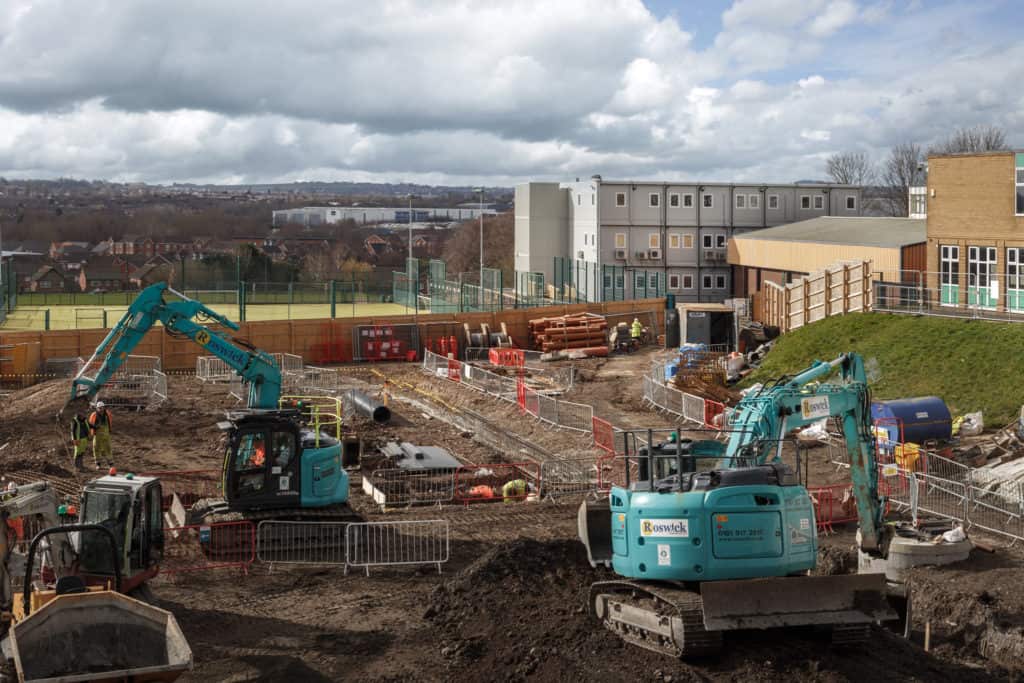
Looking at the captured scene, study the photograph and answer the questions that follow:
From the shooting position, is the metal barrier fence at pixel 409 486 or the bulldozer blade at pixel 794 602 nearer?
the bulldozer blade at pixel 794 602

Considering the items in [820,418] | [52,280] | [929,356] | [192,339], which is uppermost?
[192,339]

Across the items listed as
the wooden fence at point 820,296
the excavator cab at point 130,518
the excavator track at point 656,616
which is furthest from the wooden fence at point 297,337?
the excavator track at point 656,616

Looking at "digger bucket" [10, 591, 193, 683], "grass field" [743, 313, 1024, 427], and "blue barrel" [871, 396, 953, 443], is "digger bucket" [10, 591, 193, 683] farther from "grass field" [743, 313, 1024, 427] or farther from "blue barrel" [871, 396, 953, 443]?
"grass field" [743, 313, 1024, 427]

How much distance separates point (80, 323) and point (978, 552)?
57248mm

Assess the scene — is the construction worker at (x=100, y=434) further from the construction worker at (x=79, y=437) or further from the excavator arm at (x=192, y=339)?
the excavator arm at (x=192, y=339)

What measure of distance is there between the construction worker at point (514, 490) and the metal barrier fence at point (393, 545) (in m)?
4.07

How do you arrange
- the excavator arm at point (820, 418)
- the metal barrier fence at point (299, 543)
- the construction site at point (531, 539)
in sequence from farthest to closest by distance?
the metal barrier fence at point (299, 543)
the excavator arm at point (820, 418)
the construction site at point (531, 539)

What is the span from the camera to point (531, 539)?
64.4ft

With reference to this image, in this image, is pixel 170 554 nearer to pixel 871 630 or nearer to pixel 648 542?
pixel 648 542

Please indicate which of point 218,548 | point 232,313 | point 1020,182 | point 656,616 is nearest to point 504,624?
point 656,616

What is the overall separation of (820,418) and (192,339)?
49.5 feet

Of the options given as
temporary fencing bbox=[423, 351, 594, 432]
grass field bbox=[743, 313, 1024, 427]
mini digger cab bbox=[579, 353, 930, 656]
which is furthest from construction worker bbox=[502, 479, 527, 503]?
mini digger cab bbox=[579, 353, 930, 656]

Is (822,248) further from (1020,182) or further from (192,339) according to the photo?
(192,339)

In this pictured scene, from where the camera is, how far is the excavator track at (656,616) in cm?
1396
